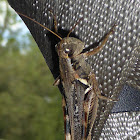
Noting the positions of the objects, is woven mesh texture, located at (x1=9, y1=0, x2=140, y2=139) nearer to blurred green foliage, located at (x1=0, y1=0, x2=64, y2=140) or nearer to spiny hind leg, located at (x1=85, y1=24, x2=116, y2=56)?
spiny hind leg, located at (x1=85, y1=24, x2=116, y2=56)

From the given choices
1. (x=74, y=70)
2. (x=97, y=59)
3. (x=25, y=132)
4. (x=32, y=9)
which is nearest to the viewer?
(x=97, y=59)

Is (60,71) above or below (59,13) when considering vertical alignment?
below

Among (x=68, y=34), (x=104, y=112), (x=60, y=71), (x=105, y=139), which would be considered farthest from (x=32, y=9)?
(x=105, y=139)

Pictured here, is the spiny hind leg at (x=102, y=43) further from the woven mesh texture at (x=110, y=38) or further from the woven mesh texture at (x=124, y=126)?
the woven mesh texture at (x=124, y=126)

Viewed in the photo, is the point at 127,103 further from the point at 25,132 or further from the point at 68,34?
the point at 25,132

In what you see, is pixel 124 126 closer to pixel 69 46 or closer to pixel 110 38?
pixel 110 38

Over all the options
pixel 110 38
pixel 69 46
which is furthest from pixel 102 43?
pixel 69 46
